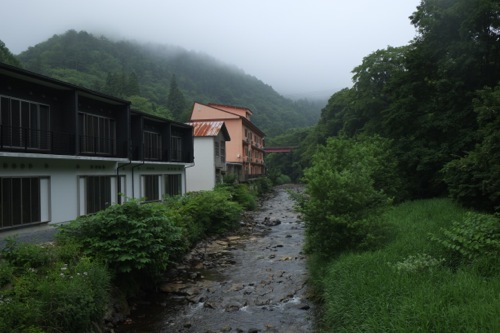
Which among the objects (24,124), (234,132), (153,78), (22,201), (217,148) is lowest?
(22,201)

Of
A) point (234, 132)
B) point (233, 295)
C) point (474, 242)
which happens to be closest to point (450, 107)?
point (474, 242)

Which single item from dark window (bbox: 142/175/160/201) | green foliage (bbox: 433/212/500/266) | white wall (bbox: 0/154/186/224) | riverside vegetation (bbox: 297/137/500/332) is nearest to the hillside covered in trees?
riverside vegetation (bbox: 297/137/500/332)

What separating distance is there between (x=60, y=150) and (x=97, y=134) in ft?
12.5

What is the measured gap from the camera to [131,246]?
38.2 ft

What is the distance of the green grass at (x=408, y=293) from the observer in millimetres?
5531

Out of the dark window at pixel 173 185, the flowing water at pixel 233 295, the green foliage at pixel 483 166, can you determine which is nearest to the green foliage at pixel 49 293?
the flowing water at pixel 233 295

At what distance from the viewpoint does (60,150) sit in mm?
16891

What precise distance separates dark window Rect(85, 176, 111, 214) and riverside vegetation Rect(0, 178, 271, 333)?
507cm

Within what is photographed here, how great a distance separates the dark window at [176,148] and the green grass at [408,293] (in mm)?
20640

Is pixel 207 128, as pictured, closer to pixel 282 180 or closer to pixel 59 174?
pixel 59 174

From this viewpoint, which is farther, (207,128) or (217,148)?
(217,148)

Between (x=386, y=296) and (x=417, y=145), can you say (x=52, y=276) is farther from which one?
(x=417, y=145)

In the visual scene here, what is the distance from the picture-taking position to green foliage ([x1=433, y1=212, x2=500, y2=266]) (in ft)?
27.3

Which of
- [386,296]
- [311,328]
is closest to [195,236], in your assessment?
[311,328]
